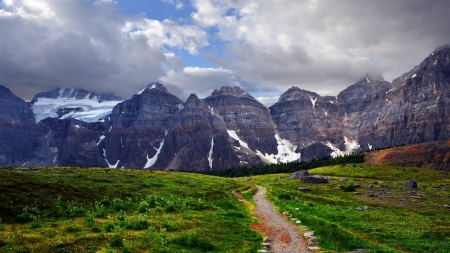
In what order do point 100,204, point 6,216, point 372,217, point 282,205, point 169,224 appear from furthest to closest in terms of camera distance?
point 282,205 < point 372,217 < point 100,204 < point 169,224 < point 6,216

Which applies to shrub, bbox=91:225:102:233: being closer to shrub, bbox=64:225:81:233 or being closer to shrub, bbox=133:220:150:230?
shrub, bbox=64:225:81:233

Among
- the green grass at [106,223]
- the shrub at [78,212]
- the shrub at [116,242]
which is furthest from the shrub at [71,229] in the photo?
the shrub at [78,212]

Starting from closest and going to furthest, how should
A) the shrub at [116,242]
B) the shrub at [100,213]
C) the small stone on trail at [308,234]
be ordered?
1. the shrub at [116,242]
2. the small stone on trail at [308,234]
3. the shrub at [100,213]

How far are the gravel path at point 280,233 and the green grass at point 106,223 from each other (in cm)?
144

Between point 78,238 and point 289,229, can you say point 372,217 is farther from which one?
point 78,238

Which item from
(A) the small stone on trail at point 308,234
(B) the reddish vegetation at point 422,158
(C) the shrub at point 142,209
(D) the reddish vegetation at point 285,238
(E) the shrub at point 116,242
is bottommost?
(D) the reddish vegetation at point 285,238

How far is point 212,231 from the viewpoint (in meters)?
29.7

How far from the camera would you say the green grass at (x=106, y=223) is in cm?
2293

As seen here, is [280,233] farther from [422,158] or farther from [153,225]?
[422,158]

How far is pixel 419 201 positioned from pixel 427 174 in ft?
246

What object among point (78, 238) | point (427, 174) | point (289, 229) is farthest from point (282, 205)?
point (427, 174)

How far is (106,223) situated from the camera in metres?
29.8

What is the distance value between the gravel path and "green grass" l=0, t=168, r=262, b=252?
1445mm

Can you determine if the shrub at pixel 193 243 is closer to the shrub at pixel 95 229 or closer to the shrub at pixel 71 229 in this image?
the shrub at pixel 95 229
